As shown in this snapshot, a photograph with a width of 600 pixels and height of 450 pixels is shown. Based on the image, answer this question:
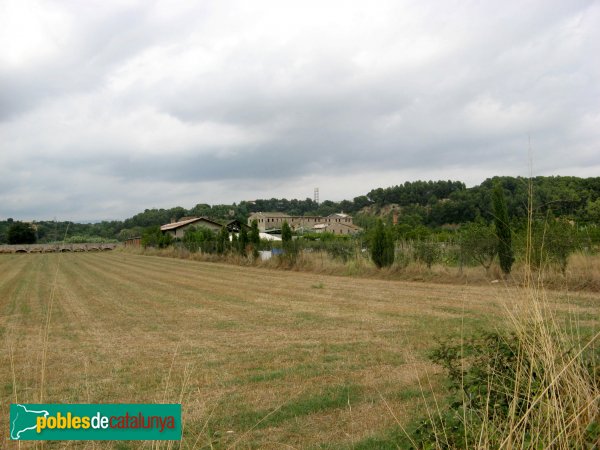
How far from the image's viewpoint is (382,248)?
20.8 m

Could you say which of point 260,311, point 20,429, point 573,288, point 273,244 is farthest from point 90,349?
point 273,244

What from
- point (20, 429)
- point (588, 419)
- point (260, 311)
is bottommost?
point (260, 311)

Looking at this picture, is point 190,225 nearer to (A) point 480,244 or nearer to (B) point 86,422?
(A) point 480,244

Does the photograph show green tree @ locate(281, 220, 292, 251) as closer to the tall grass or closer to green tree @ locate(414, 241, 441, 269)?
green tree @ locate(414, 241, 441, 269)

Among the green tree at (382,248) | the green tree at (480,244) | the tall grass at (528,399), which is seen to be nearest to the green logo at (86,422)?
the tall grass at (528,399)

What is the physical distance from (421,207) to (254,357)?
7187 centimetres

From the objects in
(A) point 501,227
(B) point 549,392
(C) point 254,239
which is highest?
(A) point 501,227

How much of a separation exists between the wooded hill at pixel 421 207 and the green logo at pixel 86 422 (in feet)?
5.20

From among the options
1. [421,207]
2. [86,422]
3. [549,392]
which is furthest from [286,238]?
[421,207]

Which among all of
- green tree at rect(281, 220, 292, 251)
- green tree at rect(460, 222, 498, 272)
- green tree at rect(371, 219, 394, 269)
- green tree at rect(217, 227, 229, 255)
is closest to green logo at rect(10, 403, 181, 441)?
green tree at rect(460, 222, 498, 272)

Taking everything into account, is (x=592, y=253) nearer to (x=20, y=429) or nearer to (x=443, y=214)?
(x=20, y=429)

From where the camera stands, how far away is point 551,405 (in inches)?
100

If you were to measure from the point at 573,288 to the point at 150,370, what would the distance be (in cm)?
→ 1144

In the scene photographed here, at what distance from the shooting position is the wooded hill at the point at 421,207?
14.0 feet
